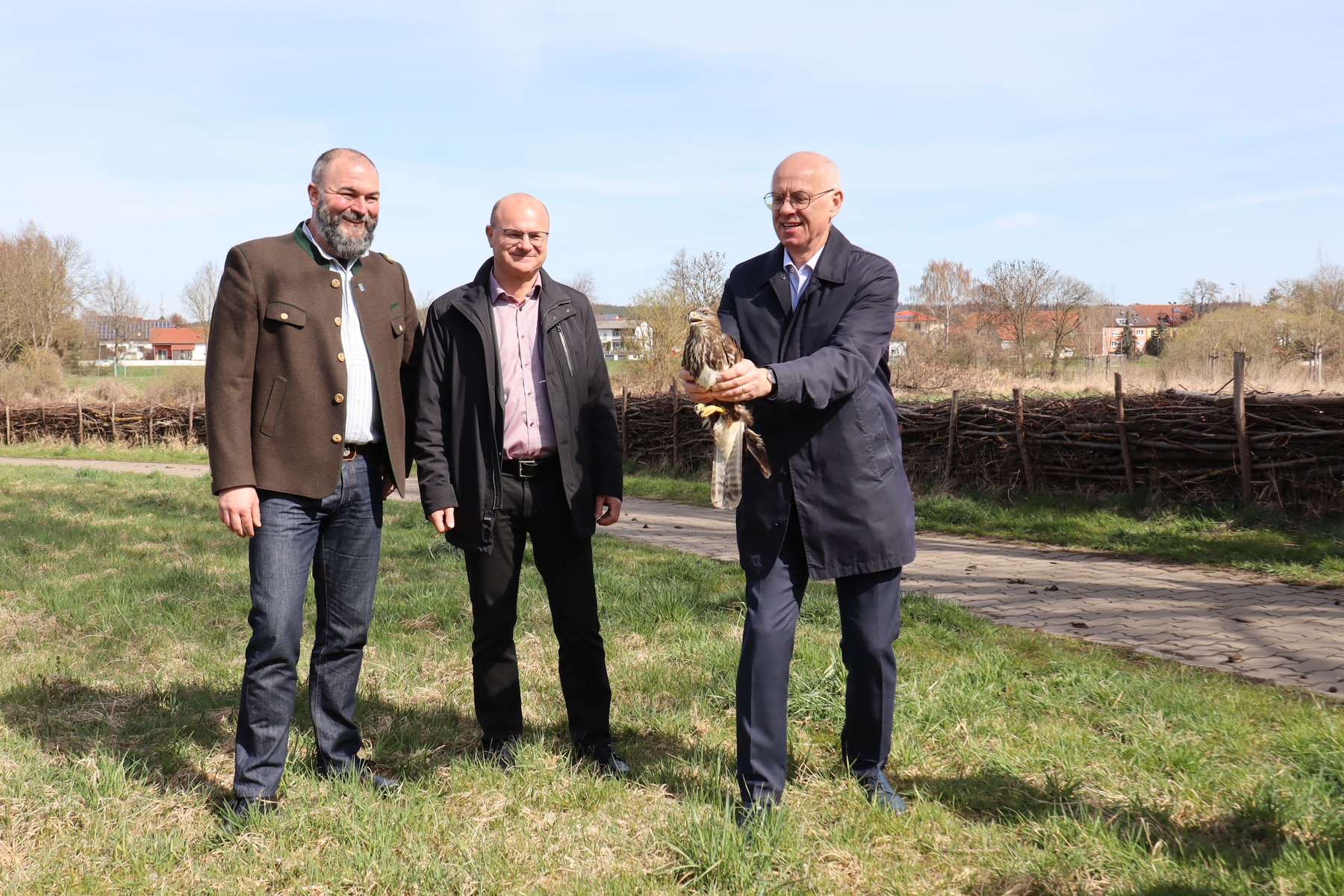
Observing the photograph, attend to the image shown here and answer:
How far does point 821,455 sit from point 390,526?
8212 mm

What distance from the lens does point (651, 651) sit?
17.3ft

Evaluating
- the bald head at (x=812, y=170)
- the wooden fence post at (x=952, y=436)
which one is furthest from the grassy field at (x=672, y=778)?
the wooden fence post at (x=952, y=436)

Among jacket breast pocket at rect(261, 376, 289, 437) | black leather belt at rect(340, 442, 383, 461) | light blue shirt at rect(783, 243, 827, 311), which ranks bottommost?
black leather belt at rect(340, 442, 383, 461)

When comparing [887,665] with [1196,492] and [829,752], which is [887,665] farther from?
[1196,492]

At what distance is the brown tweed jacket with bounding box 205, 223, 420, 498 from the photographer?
320cm

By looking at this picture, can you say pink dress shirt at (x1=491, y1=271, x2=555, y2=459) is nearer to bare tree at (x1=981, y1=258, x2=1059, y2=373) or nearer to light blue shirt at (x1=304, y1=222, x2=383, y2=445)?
light blue shirt at (x1=304, y1=222, x2=383, y2=445)

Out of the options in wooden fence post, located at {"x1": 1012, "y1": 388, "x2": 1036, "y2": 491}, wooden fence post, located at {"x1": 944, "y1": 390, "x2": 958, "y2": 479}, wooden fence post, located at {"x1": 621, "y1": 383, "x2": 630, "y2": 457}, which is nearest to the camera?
wooden fence post, located at {"x1": 1012, "y1": 388, "x2": 1036, "y2": 491}

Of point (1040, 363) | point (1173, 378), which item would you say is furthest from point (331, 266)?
point (1040, 363)

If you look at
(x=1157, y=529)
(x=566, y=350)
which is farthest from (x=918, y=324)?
(x=566, y=350)

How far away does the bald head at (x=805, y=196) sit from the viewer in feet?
10.4

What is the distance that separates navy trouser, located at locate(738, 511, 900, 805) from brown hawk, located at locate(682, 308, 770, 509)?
295 mm

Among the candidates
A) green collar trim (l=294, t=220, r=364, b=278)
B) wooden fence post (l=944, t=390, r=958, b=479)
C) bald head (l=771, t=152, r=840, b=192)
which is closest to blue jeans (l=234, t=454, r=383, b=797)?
green collar trim (l=294, t=220, r=364, b=278)

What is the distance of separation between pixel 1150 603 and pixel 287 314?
6405 millimetres

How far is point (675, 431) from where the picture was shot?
18141mm
